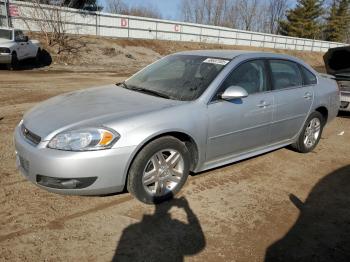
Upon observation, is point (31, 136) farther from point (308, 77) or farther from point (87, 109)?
point (308, 77)

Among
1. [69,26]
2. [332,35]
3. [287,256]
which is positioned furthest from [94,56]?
[332,35]

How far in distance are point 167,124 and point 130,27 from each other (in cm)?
2814

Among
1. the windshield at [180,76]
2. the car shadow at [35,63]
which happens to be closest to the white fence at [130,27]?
the car shadow at [35,63]

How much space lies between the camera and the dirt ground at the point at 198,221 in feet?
10.3

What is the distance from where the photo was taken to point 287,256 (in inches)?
126

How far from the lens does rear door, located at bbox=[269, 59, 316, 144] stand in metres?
5.04

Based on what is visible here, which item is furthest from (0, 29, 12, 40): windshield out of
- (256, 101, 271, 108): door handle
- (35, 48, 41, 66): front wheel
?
(256, 101, 271, 108): door handle

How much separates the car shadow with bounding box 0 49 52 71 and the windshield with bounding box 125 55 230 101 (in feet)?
45.0

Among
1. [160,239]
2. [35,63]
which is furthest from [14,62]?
[160,239]

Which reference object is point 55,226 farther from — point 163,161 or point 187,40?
point 187,40

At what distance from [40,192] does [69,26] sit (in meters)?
24.4

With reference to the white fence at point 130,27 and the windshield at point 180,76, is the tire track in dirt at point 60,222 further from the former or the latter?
the white fence at point 130,27

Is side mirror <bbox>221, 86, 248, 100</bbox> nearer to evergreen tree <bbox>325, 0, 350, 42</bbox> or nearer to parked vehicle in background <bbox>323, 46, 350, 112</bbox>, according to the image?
parked vehicle in background <bbox>323, 46, 350, 112</bbox>

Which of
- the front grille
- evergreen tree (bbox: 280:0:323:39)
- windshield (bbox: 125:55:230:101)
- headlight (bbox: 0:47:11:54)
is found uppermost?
evergreen tree (bbox: 280:0:323:39)
